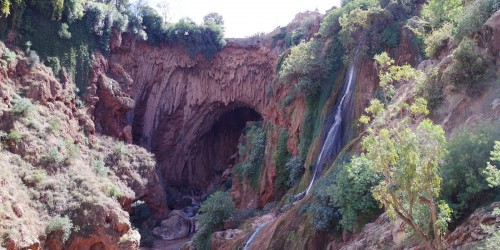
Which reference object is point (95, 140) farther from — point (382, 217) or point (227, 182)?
point (382, 217)

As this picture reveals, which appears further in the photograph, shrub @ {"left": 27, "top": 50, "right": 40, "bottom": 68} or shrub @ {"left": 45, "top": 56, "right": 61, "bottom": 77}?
shrub @ {"left": 45, "top": 56, "right": 61, "bottom": 77}

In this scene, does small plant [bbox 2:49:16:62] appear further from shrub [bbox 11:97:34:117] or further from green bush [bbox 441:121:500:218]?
green bush [bbox 441:121:500:218]

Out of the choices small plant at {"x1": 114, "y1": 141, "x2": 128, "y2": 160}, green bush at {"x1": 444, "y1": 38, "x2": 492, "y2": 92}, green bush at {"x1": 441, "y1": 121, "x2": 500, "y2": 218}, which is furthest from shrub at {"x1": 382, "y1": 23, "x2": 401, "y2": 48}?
small plant at {"x1": 114, "y1": 141, "x2": 128, "y2": 160}

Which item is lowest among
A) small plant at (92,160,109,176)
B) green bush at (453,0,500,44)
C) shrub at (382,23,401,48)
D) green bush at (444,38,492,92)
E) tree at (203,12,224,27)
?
small plant at (92,160,109,176)

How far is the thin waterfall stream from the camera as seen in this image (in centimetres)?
2016

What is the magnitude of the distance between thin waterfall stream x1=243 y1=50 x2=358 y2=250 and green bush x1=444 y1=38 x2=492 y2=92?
28.6 ft

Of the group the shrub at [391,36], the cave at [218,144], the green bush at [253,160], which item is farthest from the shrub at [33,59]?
the shrub at [391,36]

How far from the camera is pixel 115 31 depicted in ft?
116

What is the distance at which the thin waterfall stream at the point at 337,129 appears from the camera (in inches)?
794

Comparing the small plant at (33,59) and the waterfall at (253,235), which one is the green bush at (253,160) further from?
the small plant at (33,59)

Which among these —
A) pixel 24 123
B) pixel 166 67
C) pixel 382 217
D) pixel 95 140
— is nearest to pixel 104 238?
pixel 24 123

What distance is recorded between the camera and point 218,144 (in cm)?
4503

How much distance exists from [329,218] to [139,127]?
28.7m

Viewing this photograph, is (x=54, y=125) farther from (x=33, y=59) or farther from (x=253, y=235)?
(x=253, y=235)
